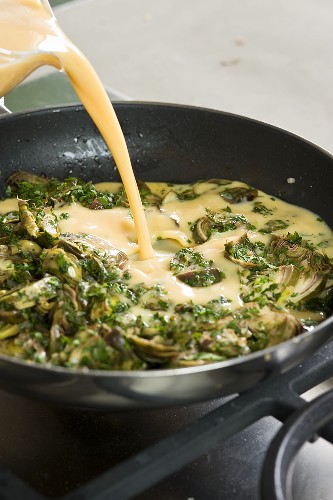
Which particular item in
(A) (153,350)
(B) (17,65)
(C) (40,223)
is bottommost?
(C) (40,223)

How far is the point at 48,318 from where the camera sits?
183 centimetres

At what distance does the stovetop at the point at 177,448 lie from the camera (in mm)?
1420

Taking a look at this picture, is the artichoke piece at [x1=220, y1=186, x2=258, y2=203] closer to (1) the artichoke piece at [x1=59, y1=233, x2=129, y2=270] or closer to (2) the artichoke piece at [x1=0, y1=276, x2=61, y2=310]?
(1) the artichoke piece at [x1=59, y1=233, x2=129, y2=270]

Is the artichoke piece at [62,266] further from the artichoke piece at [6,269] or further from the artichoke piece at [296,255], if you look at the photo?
the artichoke piece at [296,255]

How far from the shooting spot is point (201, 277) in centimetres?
206

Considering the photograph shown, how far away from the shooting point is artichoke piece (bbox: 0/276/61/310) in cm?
182

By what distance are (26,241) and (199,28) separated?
297 cm

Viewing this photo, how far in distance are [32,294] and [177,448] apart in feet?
1.88

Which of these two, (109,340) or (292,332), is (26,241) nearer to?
(109,340)

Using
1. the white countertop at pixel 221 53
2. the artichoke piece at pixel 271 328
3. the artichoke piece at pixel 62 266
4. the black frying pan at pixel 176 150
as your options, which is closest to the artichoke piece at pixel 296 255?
the black frying pan at pixel 176 150

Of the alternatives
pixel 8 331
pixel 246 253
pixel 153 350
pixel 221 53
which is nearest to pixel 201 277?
pixel 246 253

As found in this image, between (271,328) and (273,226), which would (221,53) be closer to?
(273,226)

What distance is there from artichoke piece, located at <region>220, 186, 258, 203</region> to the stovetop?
2.38ft

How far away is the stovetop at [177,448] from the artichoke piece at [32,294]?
232mm
